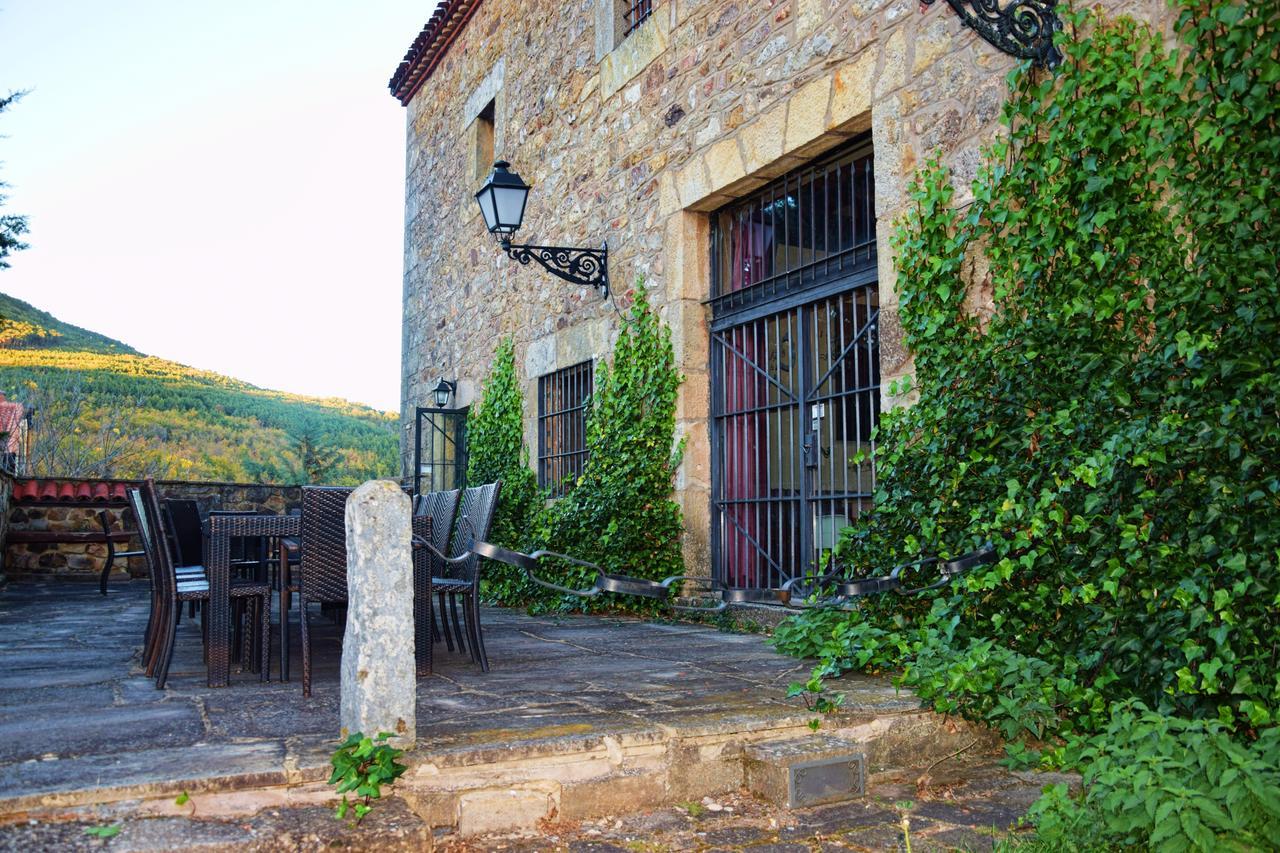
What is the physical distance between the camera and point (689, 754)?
252 cm

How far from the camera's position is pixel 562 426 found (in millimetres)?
7129

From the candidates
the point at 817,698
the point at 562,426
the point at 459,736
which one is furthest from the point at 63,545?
the point at 817,698

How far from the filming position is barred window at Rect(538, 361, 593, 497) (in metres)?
6.81

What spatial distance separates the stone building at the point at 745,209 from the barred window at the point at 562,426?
0.02 meters

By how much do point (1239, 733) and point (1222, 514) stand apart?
60 cm

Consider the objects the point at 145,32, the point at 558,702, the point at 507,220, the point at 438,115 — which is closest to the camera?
the point at 558,702

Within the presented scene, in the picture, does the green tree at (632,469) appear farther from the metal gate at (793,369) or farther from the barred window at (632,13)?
the barred window at (632,13)

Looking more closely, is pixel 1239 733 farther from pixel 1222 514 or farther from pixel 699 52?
pixel 699 52

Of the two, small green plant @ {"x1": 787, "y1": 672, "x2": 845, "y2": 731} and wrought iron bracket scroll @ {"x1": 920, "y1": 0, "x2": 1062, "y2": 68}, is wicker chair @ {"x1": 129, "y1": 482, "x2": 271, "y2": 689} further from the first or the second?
wrought iron bracket scroll @ {"x1": 920, "y1": 0, "x2": 1062, "y2": 68}

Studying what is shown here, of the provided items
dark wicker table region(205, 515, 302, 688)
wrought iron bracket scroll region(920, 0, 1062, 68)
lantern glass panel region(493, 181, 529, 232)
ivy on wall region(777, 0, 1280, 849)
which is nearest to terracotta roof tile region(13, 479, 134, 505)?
lantern glass panel region(493, 181, 529, 232)

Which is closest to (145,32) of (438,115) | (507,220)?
(438,115)

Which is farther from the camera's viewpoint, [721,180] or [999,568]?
[721,180]

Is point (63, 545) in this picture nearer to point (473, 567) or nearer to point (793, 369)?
point (473, 567)

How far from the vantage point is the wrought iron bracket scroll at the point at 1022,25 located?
3.38m
